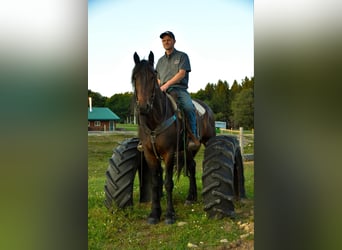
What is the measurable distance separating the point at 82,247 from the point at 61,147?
0.55m

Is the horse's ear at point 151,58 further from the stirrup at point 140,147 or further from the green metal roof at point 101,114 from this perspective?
the stirrup at point 140,147

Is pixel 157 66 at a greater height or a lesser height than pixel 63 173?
greater

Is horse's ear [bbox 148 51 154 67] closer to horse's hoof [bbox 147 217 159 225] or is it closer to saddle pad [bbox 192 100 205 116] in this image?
saddle pad [bbox 192 100 205 116]

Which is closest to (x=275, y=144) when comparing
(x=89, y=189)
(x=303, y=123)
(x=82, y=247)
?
(x=303, y=123)

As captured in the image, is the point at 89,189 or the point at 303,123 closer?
the point at 303,123

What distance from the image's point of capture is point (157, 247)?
1881mm

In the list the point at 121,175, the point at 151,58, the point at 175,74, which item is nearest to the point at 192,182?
the point at 121,175

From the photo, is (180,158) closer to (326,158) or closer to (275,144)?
(275,144)

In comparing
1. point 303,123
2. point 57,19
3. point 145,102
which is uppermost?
point 57,19

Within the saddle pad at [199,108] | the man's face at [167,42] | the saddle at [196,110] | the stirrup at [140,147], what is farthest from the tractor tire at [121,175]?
the man's face at [167,42]

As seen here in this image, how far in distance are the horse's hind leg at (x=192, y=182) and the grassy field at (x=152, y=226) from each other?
0.02 meters

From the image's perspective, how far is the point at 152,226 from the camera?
1929 millimetres

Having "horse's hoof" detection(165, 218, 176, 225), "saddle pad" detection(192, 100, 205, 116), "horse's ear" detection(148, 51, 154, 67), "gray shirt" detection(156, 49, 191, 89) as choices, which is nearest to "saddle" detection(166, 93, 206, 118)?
"saddle pad" detection(192, 100, 205, 116)

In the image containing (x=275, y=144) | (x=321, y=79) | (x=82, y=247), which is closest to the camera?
(x=321, y=79)
